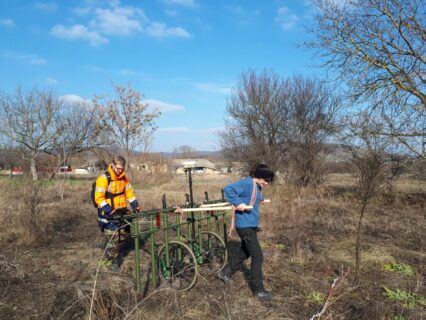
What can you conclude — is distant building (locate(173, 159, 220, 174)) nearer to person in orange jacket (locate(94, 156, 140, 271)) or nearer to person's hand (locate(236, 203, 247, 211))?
person in orange jacket (locate(94, 156, 140, 271))

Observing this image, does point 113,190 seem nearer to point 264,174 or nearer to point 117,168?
point 117,168

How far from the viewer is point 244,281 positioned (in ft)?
16.9

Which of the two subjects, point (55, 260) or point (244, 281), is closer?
point (244, 281)

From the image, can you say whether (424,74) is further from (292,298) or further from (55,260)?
(55,260)

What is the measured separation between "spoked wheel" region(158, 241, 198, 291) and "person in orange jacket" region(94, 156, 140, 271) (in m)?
0.89

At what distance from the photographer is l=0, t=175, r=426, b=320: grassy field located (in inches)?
158

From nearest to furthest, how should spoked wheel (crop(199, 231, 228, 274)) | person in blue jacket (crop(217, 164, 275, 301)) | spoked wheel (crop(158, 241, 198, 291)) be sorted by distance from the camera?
person in blue jacket (crop(217, 164, 275, 301)) < spoked wheel (crop(158, 241, 198, 291)) < spoked wheel (crop(199, 231, 228, 274))

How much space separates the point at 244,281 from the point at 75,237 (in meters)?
5.15

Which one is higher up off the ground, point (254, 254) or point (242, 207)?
point (242, 207)

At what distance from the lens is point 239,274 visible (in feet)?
18.0

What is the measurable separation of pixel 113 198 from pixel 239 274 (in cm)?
227

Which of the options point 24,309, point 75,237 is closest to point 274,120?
point 75,237

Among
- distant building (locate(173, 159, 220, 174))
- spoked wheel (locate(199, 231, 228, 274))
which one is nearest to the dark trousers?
spoked wheel (locate(199, 231, 228, 274))

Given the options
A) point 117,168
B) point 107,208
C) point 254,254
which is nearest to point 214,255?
point 254,254
